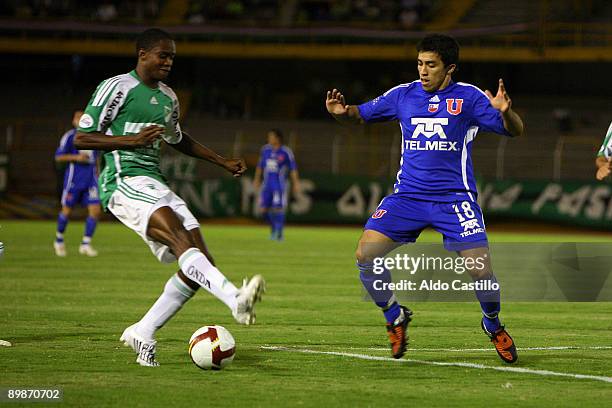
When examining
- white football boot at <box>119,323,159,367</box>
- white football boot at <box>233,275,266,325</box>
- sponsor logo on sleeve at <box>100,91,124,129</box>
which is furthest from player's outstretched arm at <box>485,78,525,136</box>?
white football boot at <box>119,323,159,367</box>

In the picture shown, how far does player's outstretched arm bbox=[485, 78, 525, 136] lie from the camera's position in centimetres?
793

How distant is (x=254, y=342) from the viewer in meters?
9.58

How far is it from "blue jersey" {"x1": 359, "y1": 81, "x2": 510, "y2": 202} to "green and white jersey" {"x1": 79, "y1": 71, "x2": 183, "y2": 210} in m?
1.88

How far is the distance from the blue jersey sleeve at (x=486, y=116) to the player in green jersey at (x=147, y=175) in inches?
88.9

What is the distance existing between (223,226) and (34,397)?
88.6ft

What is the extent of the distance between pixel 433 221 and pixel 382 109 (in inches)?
40.1

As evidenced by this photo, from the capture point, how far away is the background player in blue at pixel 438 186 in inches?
329

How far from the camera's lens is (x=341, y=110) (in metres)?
8.79

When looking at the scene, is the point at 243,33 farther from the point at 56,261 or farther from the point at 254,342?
the point at 254,342

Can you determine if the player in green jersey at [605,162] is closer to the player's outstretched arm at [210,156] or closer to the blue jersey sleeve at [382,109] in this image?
the blue jersey sleeve at [382,109]

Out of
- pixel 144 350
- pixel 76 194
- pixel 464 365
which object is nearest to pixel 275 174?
pixel 76 194

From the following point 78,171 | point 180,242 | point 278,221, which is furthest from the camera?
point 278,221

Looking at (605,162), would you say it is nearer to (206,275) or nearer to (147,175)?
(206,275)

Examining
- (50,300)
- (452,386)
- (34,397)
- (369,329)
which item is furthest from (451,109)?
(50,300)
